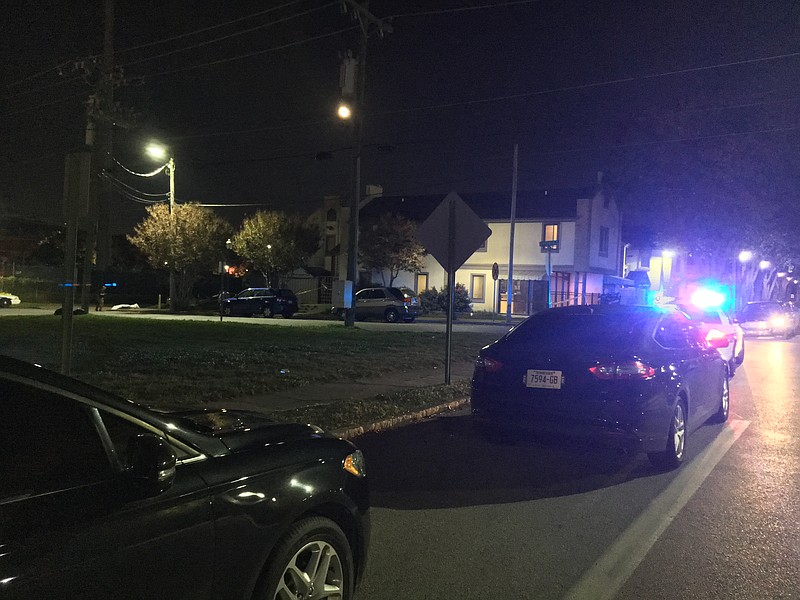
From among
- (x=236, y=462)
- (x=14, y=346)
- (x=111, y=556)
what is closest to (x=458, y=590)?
(x=236, y=462)

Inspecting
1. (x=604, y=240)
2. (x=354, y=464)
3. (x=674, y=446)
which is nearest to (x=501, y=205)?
(x=604, y=240)

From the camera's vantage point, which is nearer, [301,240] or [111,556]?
[111,556]

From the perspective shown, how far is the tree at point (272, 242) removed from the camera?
44.3 meters

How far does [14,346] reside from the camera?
14156mm

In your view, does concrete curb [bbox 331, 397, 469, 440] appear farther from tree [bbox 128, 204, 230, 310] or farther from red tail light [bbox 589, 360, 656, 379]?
tree [bbox 128, 204, 230, 310]

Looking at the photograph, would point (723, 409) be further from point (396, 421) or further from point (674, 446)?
point (396, 421)

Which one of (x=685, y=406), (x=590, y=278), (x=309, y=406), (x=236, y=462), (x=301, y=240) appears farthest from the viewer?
(x=301, y=240)

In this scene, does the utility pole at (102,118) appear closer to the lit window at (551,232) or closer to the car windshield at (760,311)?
the lit window at (551,232)

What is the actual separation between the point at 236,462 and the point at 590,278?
42.4 meters

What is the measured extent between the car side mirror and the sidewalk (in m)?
6.16

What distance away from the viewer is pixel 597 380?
20.8 feet

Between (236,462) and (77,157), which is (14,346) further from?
(236,462)

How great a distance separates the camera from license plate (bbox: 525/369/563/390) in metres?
6.48

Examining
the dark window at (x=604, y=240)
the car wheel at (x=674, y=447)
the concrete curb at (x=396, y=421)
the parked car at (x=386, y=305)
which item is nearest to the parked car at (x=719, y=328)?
the concrete curb at (x=396, y=421)
